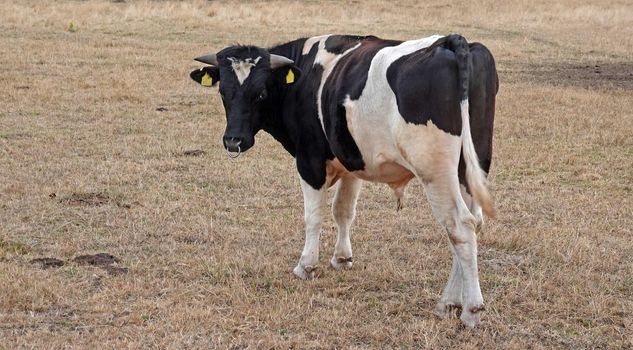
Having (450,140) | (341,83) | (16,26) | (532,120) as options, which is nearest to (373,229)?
(341,83)

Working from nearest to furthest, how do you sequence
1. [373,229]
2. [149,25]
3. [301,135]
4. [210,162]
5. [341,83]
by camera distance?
[341,83] → [301,135] → [373,229] → [210,162] → [149,25]

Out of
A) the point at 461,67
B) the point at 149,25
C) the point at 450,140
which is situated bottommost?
the point at 149,25

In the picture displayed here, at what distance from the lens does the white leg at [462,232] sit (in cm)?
577

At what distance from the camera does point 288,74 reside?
705 cm

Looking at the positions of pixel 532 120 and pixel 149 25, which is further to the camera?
pixel 149 25

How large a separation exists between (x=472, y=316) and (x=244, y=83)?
7.85 feet

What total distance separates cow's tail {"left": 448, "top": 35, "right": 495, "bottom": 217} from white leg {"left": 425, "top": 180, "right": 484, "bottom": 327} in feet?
0.33

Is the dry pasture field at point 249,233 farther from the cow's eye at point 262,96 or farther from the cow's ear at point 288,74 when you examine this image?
the cow's ear at point 288,74

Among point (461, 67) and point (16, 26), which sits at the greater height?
point (461, 67)

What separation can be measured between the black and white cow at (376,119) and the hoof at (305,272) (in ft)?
0.03

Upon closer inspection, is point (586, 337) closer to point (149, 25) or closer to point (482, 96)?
point (482, 96)

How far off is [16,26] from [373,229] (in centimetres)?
1893

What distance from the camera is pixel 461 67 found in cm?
564

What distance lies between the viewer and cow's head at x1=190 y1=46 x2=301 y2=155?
6.98 metres
